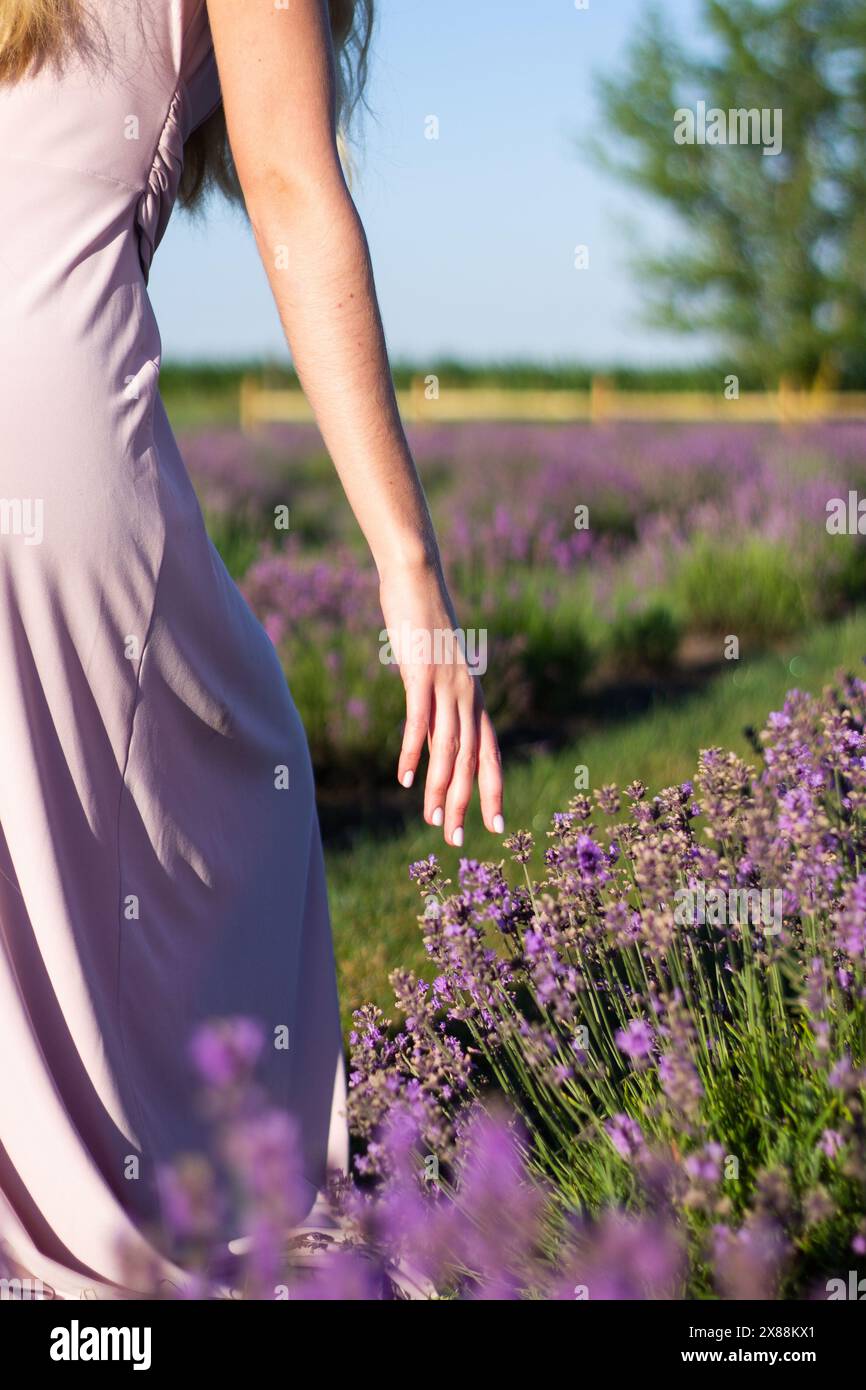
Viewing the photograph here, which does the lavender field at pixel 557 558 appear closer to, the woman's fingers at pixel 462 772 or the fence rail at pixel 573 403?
the woman's fingers at pixel 462 772

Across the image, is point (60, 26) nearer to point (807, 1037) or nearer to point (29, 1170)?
point (29, 1170)

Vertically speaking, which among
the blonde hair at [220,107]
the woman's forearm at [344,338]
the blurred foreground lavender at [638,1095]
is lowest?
the blurred foreground lavender at [638,1095]

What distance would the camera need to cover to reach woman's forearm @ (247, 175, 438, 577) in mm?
1529

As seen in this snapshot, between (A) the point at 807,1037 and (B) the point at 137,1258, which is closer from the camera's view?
(B) the point at 137,1258

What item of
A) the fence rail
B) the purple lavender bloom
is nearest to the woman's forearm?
the purple lavender bloom

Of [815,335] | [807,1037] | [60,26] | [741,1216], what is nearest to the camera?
[741,1216]

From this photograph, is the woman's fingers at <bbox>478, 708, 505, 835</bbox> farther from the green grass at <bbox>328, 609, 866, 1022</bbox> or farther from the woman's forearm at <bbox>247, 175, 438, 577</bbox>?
the green grass at <bbox>328, 609, 866, 1022</bbox>

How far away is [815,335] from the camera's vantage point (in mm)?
24484

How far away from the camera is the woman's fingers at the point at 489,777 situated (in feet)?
4.99

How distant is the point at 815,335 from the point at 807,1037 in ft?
80.8

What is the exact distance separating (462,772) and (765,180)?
26141mm

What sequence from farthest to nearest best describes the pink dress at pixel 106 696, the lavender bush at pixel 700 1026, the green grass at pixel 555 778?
the green grass at pixel 555 778 < the pink dress at pixel 106 696 < the lavender bush at pixel 700 1026

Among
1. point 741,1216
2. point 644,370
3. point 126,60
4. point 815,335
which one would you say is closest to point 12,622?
point 126,60

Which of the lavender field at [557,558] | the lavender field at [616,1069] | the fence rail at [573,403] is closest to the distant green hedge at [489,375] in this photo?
the fence rail at [573,403]
